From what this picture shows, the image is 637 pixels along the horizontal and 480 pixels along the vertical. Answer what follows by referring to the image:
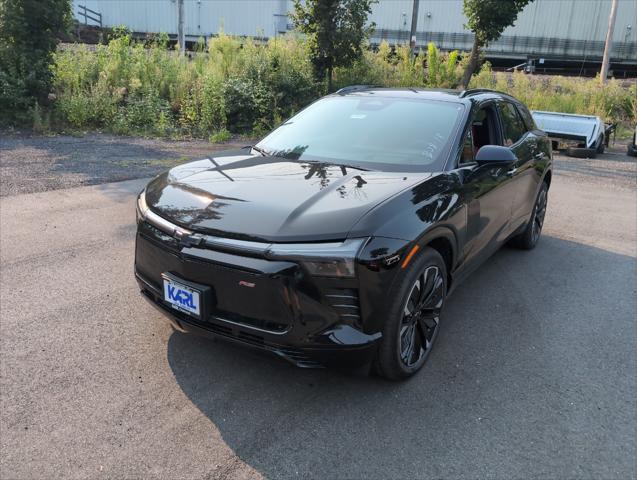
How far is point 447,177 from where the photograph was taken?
3.65 metres

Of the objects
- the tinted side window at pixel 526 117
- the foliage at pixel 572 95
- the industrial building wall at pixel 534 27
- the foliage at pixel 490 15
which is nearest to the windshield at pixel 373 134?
the tinted side window at pixel 526 117

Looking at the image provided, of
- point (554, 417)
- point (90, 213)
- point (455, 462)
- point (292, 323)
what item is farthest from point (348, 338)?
point (90, 213)

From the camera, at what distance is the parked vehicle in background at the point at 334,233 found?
276 cm

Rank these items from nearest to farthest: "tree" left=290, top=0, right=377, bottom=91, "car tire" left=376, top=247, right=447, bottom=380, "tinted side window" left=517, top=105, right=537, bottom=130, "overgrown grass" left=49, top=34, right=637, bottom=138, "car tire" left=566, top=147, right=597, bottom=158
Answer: "car tire" left=376, top=247, right=447, bottom=380 → "tinted side window" left=517, top=105, right=537, bottom=130 → "overgrown grass" left=49, top=34, right=637, bottom=138 → "car tire" left=566, top=147, right=597, bottom=158 → "tree" left=290, top=0, right=377, bottom=91

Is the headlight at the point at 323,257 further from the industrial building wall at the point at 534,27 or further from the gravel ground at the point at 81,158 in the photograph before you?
the industrial building wall at the point at 534,27

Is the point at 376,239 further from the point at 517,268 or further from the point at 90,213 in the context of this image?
the point at 90,213

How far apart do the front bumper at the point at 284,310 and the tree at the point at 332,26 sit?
12.0 meters

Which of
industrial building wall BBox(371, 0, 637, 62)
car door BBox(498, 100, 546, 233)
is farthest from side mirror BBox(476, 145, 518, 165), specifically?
industrial building wall BBox(371, 0, 637, 62)

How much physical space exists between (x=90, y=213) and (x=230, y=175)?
3.30m

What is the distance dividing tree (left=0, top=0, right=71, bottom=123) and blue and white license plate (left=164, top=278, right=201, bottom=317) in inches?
399

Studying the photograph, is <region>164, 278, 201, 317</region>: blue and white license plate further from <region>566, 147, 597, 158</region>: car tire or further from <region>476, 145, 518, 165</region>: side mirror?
<region>566, 147, 597, 158</region>: car tire

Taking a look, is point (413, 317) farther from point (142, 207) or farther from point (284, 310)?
point (142, 207)

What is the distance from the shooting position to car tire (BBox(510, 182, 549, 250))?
5.75m

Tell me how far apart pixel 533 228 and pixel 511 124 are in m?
1.29
